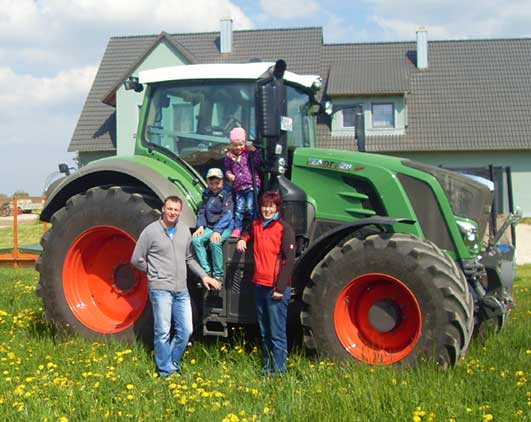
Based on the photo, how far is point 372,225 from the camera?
5.96 metres

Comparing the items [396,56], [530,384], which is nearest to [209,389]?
[530,384]

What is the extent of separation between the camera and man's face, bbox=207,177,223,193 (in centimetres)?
602

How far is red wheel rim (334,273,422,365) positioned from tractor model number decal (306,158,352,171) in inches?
40.3

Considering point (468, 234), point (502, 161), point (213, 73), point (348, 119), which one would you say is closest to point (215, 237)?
point (213, 73)

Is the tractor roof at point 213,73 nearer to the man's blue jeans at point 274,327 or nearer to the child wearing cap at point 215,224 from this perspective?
the child wearing cap at point 215,224

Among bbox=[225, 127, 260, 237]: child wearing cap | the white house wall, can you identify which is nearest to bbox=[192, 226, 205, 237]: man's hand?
bbox=[225, 127, 260, 237]: child wearing cap

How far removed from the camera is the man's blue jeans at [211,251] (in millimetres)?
5988

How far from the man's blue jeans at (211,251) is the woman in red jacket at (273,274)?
1.33 feet

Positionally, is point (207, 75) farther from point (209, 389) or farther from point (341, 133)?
point (341, 133)

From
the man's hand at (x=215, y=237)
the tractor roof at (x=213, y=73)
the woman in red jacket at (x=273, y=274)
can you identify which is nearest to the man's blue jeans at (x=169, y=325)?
the man's hand at (x=215, y=237)

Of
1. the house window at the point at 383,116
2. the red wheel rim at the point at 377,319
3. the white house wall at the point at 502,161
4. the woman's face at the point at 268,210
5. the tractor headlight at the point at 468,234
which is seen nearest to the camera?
the red wheel rim at the point at 377,319

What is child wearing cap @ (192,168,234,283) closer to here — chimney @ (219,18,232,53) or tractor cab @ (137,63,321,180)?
tractor cab @ (137,63,321,180)

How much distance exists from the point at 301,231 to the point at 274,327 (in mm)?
929

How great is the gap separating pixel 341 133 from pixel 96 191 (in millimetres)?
21317
